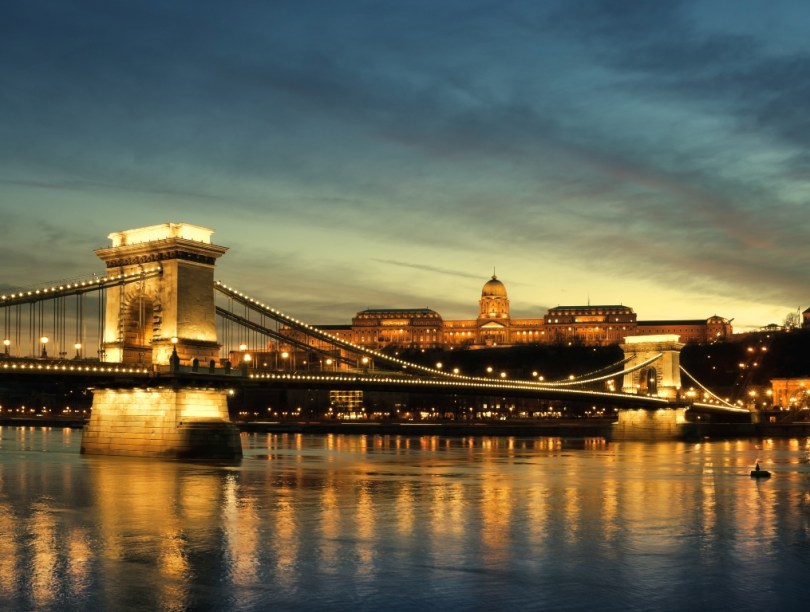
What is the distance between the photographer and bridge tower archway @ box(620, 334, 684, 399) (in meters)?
126

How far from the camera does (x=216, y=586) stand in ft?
71.4

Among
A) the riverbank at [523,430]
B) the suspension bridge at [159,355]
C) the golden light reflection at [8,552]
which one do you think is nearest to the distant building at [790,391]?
the riverbank at [523,430]

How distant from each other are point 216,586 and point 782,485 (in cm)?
3428

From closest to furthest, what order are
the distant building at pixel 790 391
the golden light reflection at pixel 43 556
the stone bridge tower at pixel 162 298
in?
the golden light reflection at pixel 43 556
the stone bridge tower at pixel 162 298
the distant building at pixel 790 391

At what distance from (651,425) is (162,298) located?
67891 millimetres

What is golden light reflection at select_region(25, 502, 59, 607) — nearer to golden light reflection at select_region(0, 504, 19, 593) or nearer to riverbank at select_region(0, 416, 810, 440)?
golden light reflection at select_region(0, 504, 19, 593)

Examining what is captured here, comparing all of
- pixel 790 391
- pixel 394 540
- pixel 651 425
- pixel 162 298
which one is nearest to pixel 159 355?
pixel 162 298

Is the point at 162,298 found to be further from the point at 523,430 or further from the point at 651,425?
the point at 523,430

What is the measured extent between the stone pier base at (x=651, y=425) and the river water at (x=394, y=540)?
5758cm

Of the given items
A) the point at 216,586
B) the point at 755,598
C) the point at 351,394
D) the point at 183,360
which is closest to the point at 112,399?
the point at 183,360

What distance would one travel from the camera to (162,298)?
191ft

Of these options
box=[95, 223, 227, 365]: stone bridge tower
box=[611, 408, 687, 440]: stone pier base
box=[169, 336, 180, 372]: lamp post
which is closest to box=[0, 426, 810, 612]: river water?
box=[169, 336, 180, 372]: lamp post

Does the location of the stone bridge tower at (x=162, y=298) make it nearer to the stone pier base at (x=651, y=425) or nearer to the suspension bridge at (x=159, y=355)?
the suspension bridge at (x=159, y=355)

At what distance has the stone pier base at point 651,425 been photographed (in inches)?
4363
